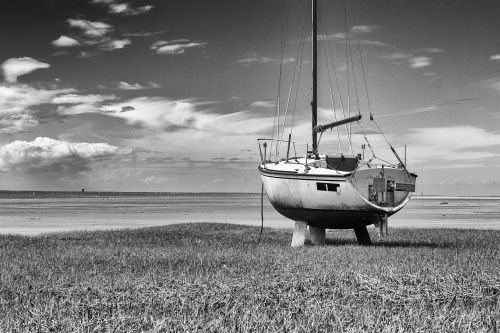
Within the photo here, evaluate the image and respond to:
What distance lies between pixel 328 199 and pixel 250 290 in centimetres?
757

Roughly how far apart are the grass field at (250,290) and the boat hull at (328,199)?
3.87 feet

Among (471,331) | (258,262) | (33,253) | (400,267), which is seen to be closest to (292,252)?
(258,262)

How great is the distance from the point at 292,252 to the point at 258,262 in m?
2.32

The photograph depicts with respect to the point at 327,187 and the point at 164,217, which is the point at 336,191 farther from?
the point at 164,217

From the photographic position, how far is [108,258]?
13211 millimetres

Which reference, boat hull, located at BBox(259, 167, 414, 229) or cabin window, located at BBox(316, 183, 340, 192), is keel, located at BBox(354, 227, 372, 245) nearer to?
boat hull, located at BBox(259, 167, 414, 229)

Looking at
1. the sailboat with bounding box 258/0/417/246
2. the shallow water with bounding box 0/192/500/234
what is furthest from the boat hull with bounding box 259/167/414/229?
the shallow water with bounding box 0/192/500/234

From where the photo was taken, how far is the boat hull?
15.0 metres

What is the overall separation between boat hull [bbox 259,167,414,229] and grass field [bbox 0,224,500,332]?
1.18 meters

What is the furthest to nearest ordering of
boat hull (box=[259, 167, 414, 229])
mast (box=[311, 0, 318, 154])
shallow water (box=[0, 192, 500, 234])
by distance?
shallow water (box=[0, 192, 500, 234]) < mast (box=[311, 0, 318, 154]) < boat hull (box=[259, 167, 414, 229])

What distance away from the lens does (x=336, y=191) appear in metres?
15.1

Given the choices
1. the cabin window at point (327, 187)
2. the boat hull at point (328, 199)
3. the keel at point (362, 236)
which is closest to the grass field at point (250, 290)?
the boat hull at point (328, 199)

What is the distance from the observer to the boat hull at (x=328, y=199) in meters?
15.0

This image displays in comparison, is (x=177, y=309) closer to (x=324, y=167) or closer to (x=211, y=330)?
(x=211, y=330)
